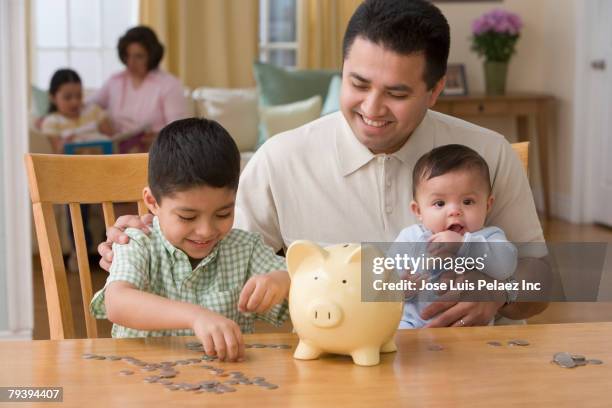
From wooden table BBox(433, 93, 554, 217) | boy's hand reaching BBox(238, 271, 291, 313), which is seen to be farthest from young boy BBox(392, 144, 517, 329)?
wooden table BBox(433, 93, 554, 217)

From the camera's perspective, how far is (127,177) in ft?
5.92

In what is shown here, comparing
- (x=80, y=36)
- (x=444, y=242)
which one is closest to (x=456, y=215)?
(x=444, y=242)

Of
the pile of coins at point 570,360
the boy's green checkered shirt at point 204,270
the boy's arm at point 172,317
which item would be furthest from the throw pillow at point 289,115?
the pile of coins at point 570,360

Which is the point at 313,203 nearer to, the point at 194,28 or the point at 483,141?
the point at 483,141

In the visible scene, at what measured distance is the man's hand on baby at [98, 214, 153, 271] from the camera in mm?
1557

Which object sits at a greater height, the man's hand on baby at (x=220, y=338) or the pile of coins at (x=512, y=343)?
the man's hand on baby at (x=220, y=338)

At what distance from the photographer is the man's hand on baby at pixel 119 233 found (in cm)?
156

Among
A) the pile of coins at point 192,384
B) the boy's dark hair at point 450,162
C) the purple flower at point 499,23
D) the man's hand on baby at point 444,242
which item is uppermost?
the purple flower at point 499,23

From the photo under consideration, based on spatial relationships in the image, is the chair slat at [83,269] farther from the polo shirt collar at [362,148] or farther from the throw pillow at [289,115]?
the throw pillow at [289,115]

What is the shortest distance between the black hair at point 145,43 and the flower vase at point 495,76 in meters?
2.43

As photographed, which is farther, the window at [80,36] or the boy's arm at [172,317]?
the window at [80,36]

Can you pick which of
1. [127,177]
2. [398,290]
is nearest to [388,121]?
[127,177]

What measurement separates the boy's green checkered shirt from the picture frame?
540 cm

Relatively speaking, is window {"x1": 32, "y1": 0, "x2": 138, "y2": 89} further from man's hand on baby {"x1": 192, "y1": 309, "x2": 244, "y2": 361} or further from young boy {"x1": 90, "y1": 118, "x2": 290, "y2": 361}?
man's hand on baby {"x1": 192, "y1": 309, "x2": 244, "y2": 361}
